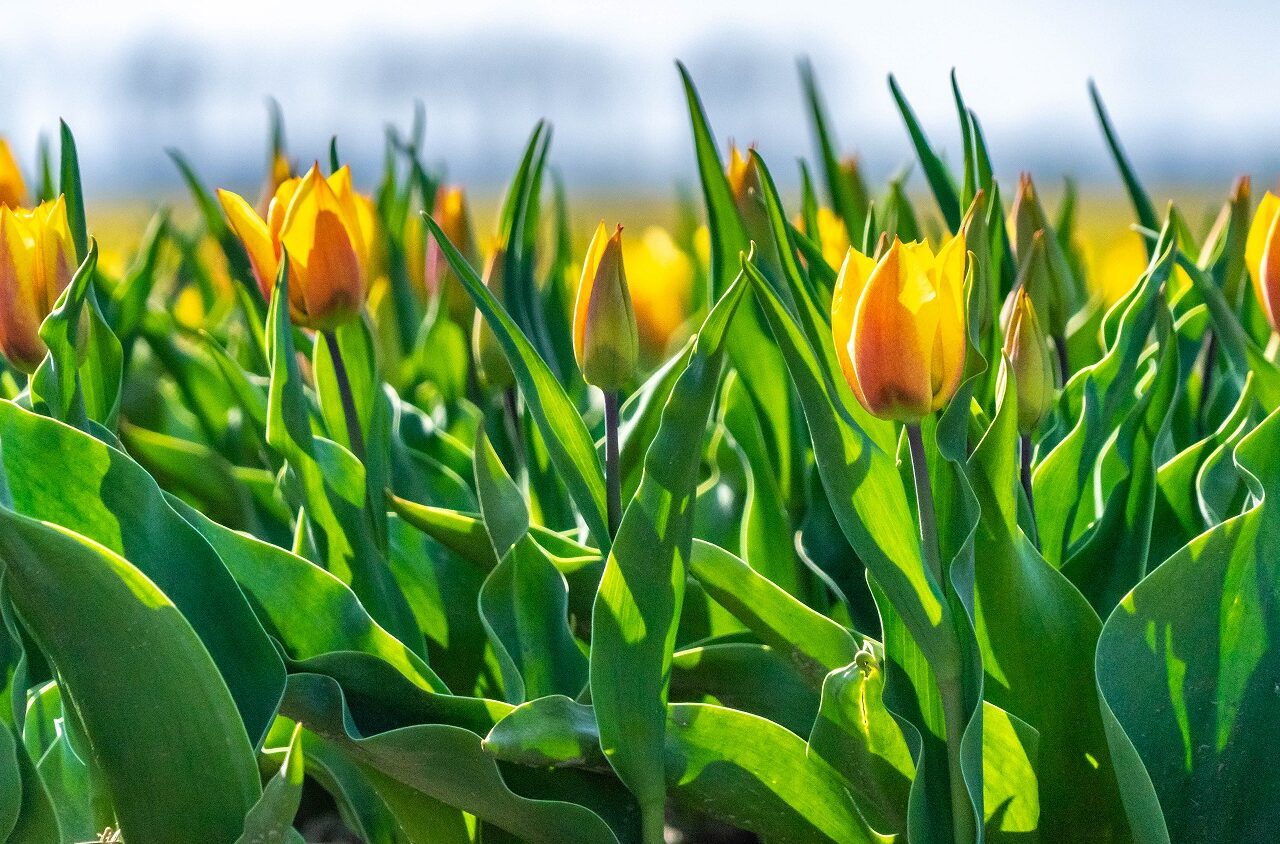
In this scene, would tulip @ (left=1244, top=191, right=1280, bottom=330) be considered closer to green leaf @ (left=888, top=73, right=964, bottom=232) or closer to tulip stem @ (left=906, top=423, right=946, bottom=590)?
green leaf @ (left=888, top=73, right=964, bottom=232)

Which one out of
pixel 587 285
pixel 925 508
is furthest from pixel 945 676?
pixel 587 285

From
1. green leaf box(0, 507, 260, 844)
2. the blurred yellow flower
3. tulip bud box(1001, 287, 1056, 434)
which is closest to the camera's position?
green leaf box(0, 507, 260, 844)

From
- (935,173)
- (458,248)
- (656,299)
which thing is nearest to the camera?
(935,173)

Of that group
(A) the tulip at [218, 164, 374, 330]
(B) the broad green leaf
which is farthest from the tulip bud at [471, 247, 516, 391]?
(B) the broad green leaf

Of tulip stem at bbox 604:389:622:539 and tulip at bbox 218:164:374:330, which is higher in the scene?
tulip at bbox 218:164:374:330

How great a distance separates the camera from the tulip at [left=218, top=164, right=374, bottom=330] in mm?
980

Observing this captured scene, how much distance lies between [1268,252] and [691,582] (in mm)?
492

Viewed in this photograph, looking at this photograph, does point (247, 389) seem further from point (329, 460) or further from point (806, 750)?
point (806, 750)

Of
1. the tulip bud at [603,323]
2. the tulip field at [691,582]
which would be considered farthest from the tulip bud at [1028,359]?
the tulip bud at [603,323]

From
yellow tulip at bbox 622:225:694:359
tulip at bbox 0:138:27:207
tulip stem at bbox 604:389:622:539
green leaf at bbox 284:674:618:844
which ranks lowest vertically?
green leaf at bbox 284:674:618:844

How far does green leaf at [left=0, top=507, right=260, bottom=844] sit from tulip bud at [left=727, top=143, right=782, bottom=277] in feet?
1.65

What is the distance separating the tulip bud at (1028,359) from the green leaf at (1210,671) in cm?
15

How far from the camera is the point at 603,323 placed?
84 centimetres

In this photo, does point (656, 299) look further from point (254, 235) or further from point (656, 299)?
point (254, 235)
